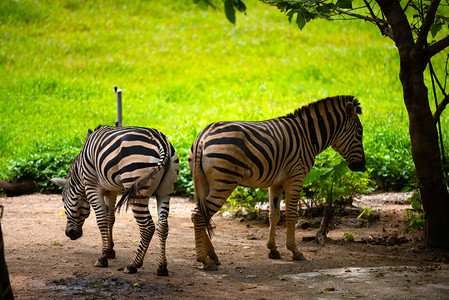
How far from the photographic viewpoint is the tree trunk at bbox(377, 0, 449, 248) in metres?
5.95

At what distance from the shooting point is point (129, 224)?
322 inches

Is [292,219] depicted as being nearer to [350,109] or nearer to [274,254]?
[274,254]

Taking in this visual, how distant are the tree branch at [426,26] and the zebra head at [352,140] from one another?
3.88ft

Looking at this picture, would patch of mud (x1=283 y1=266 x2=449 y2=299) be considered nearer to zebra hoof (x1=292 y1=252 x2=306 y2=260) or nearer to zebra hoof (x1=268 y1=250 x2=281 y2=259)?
zebra hoof (x1=292 y1=252 x2=306 y2=260)

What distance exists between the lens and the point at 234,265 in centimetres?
587

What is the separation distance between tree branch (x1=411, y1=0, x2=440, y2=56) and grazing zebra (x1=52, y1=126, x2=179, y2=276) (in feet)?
10.1

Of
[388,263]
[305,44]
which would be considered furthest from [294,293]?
[305,44]

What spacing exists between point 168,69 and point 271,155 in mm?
12569

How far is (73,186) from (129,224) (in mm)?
2148

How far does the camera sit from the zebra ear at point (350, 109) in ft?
21.6

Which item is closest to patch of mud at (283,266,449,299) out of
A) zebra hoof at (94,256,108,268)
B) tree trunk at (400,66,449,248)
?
tree trunk at (400,66,449,248)

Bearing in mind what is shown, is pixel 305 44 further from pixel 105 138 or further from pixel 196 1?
pixel 196 1

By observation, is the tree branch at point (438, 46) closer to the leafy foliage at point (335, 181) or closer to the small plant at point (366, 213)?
the leafy foliage at point (335, 181)

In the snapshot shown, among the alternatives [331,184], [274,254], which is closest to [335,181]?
[331,184]
